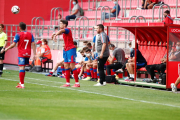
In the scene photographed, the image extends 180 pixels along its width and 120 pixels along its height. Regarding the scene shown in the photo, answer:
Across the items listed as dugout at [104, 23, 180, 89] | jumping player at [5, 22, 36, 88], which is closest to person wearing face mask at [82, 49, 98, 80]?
dugout at [104, 23, 180, 89]


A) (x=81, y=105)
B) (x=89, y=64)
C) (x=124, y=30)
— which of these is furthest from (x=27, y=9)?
(x=81, y=105)

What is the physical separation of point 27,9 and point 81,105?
66.3 ft

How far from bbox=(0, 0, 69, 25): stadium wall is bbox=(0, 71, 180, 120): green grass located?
1585 centimetres

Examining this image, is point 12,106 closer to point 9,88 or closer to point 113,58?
point 9,88

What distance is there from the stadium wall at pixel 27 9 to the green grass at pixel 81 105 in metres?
15.8

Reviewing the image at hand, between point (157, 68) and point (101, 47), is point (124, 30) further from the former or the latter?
point (101, 47)

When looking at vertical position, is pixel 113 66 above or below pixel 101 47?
below

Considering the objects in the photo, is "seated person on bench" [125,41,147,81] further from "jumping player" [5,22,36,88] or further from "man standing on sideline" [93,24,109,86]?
"jumping player" [5,22,36,88]

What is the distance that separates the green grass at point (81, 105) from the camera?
304 inches

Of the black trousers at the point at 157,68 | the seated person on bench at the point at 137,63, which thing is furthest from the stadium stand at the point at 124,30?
the black trousers at the point at 157,68

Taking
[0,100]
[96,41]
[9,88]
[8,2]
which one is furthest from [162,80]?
[8,2]

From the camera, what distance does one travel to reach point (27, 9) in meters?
28.4

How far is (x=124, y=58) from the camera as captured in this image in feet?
55.6

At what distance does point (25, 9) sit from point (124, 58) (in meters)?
13.2
